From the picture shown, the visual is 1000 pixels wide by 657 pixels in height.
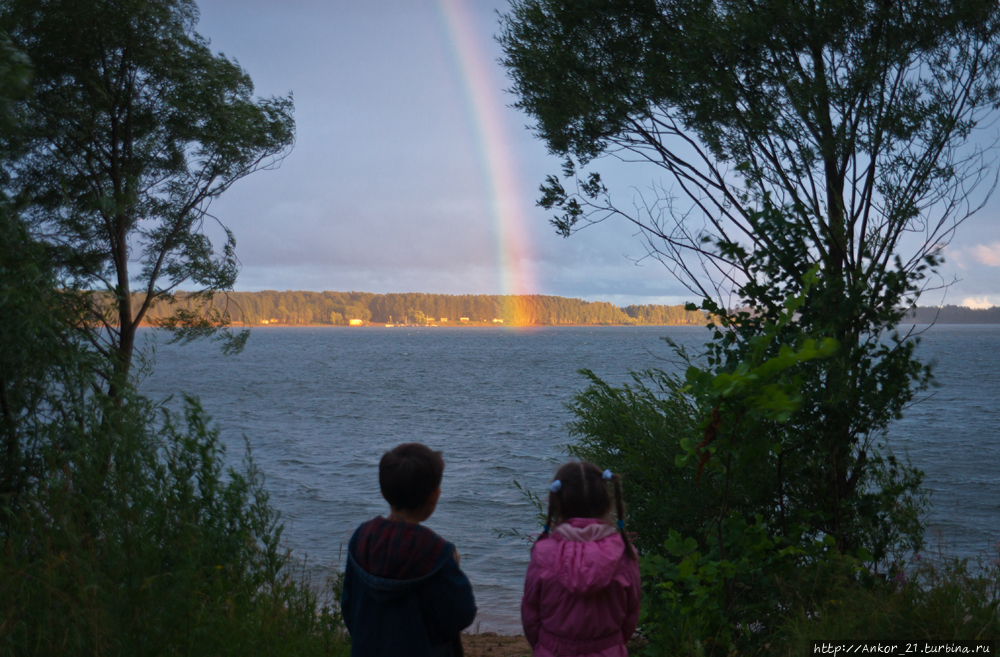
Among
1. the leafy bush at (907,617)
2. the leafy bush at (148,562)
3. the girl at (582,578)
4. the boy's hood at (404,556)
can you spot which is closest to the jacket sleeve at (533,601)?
the girl at (582,578)

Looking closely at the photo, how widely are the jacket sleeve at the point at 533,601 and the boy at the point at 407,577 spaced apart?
0.39 metres

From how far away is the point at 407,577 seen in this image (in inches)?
97.5

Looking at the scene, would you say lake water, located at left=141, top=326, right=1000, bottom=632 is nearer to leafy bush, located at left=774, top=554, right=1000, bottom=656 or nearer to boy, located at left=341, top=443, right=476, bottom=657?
leafy bush, located at left=774, top=554, right=1000, bottom=656

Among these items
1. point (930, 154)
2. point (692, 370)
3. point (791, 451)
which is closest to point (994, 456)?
point (930, 154)

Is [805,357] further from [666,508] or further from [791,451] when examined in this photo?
[666,508]

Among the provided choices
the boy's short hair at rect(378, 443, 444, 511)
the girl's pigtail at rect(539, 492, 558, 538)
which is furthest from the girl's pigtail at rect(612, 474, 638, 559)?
the boy's short hair at rect(378, 443, 444, 511)

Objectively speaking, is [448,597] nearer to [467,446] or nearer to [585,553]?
[585,553]

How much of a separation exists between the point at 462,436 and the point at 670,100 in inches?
869

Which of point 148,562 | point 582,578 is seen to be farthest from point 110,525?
point 582,578

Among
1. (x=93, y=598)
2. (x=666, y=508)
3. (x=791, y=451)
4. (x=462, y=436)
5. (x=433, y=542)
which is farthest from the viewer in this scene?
(x=462, y=436)

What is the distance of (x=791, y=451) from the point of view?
4773 mm

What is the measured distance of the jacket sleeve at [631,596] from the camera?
279 centimetres

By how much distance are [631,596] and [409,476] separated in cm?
109

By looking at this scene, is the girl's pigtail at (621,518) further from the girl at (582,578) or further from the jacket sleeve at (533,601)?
the jacket sleeve at (533,601)
